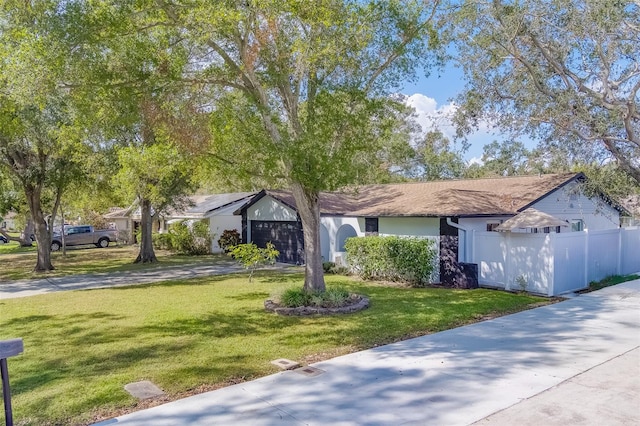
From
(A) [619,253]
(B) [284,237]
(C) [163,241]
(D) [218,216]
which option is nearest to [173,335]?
(B) [284,237]

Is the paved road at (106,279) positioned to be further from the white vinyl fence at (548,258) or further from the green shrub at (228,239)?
the white vinyl fence at (548,258)

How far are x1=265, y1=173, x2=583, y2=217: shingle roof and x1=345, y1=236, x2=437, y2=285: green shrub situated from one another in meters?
1.09

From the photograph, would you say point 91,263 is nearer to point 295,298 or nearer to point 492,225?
point 295,298

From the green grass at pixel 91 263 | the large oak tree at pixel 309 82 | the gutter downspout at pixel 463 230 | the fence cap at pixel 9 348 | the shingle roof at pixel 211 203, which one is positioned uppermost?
the large oak tree at pixel 309 82

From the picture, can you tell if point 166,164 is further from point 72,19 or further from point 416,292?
point 416,292

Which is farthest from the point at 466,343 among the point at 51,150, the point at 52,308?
the point at 51,150

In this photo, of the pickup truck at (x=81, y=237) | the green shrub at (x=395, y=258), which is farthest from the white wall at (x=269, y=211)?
the pickup truck at (x=81, y=237)

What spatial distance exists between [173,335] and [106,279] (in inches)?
409

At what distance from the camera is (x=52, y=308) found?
11984 mm

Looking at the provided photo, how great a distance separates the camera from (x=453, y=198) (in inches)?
621

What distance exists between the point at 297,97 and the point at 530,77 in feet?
23.2

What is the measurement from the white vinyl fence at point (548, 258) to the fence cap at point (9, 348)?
12.1 meters

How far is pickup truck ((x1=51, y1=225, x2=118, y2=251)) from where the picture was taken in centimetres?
3340

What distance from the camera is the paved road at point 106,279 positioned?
15461 millimetres
